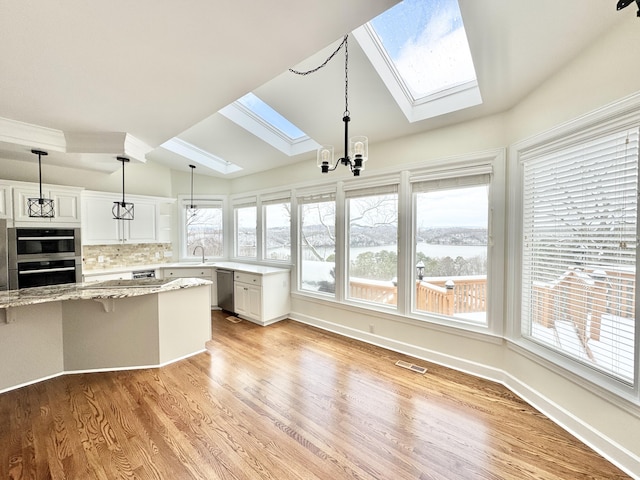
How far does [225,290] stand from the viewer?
16.5ft

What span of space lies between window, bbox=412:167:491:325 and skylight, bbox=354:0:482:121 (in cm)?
80

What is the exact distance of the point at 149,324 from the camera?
298 cm

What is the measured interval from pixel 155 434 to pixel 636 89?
3932 millimetres

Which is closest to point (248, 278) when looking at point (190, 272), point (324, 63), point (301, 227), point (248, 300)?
point (248, 300)

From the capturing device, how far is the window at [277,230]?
4891mm

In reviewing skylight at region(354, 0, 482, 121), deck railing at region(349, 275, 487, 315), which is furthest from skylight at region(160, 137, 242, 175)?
deck railing at region(349, 275, 487, 315)

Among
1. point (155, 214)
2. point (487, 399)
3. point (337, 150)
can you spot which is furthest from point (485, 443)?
point (155, 214)

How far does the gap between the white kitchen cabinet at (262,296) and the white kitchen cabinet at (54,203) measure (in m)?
2.55

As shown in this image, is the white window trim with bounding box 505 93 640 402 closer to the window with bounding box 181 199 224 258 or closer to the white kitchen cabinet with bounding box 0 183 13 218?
the window with bounding box 181 199 224 258

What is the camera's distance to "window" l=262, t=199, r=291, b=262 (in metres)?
4.89

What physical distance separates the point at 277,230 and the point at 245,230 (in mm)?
996

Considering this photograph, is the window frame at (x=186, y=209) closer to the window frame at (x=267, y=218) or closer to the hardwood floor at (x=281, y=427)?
the window frame at (x=267, y=218)

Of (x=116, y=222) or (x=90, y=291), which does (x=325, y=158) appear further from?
(x=116, y=222)

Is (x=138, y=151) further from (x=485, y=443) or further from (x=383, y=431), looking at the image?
(x=485, y=443)
